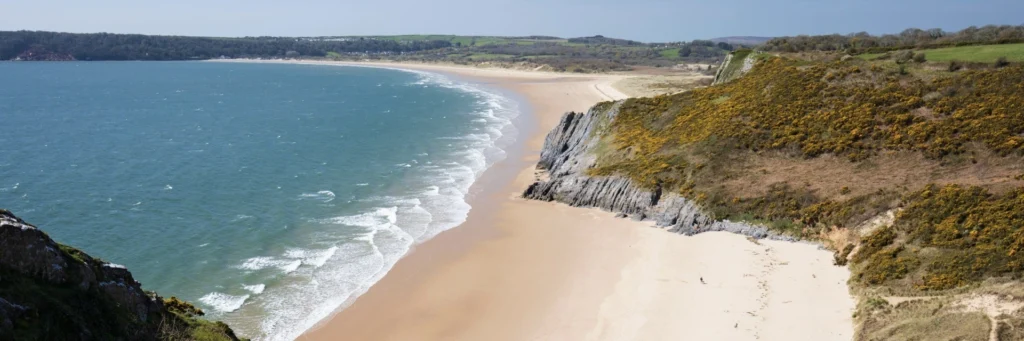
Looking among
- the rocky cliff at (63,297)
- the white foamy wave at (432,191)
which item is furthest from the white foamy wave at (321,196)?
the rocky cliff at (63,297)

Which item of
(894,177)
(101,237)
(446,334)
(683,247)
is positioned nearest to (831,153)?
(894,177)

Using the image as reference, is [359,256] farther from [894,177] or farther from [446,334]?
[894,177]

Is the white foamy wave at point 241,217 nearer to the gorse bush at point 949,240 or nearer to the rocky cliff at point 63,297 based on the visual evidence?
the rocky cliff at point 63,297

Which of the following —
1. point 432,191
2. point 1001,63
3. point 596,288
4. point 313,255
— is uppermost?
point 1001,63

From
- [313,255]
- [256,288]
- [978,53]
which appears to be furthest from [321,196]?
[978,53]

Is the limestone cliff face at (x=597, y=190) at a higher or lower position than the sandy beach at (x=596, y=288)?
higher

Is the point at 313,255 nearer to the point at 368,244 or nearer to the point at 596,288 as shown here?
the point at 368,244
